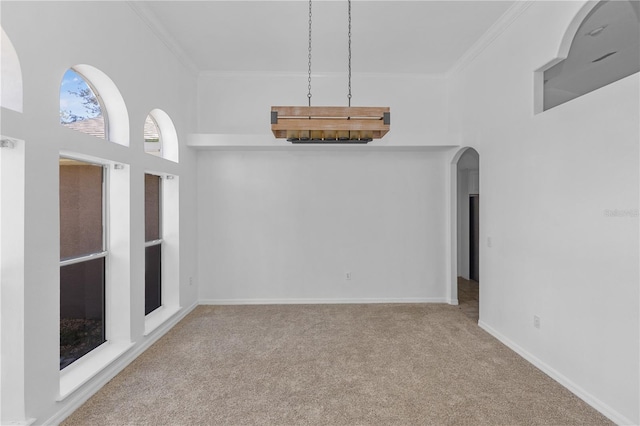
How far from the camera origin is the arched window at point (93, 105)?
Result: 8.14ft

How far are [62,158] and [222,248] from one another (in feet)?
8.77

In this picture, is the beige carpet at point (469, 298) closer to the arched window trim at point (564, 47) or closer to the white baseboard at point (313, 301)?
the white baseboard at point (313, 301)

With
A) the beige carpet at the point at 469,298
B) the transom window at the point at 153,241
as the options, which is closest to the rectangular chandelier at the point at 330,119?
the transom window at the point at 153,241

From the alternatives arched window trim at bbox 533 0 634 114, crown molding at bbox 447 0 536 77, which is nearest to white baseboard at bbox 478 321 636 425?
arched window trim at bbox 533 0 634 114

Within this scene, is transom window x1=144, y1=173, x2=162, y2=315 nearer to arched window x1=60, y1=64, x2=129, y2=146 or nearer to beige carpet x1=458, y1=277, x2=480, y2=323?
arched window x1=60, y1=64, x2=129, y2=146

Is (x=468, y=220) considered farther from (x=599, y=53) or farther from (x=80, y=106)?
(x=80, y=106)

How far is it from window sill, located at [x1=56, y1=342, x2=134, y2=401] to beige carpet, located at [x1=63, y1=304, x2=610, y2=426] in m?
0.19

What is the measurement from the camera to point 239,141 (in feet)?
14.0

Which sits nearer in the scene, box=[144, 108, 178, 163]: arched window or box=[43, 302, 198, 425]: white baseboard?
box=[43, 302, 198, 425]: white baseboard

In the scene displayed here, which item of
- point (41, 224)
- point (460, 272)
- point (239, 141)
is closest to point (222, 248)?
point (239, 141)

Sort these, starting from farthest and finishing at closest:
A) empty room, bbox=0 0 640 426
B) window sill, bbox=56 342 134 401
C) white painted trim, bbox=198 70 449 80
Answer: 1. white painted trim, bbox=198 70 449 80
2. window sill, bbox=56 342 134 401
3. empty room, bbox=0 0 640 426

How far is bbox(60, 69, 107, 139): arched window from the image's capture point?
2.46 m

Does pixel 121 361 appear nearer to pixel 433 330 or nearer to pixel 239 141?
pixel 239 141

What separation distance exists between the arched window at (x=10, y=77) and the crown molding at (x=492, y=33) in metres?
4.13
